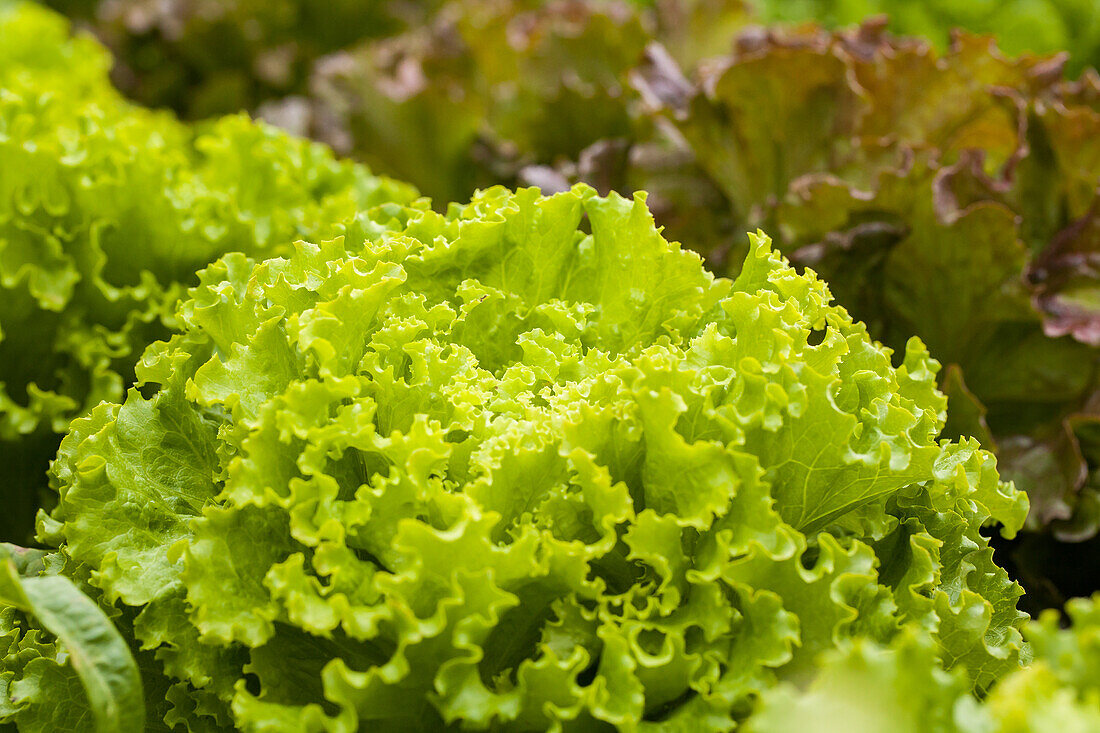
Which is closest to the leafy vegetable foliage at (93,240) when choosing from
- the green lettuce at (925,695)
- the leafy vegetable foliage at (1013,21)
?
the green lettuce at (925,695)

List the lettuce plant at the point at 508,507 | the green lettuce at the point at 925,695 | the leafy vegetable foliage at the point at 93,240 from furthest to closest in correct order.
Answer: the leafy vegetable foliage at the point at 93,240 → the lettuce plant at the point at 508,507 → the green lettuce at the point at 925,695

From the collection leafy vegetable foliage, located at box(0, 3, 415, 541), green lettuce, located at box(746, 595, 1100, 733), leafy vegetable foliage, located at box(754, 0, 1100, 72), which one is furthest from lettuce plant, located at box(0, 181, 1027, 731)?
leafy vegetable foliage, located at box(754, 0, 1100, 72)

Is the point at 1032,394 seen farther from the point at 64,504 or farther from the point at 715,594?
the point at 64,504

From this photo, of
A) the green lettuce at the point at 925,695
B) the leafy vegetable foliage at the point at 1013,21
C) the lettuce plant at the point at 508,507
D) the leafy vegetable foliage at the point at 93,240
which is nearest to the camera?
the green lettuce at the point at 925,695

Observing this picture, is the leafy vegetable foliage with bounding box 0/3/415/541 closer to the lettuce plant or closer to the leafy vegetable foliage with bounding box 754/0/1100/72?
the lettuce plant

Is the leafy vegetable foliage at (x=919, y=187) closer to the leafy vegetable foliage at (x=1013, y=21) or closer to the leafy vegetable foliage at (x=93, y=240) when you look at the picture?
the leafy vegetable foliage at (x=93, y=240)

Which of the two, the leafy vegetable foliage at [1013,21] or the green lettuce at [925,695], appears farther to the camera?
the leafy vegetable foliage at [1013,21]
